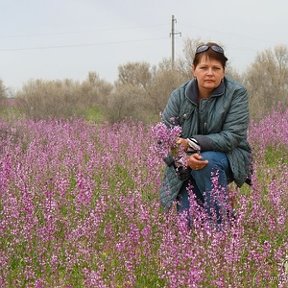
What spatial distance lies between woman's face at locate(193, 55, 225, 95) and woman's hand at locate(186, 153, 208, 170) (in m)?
0.61

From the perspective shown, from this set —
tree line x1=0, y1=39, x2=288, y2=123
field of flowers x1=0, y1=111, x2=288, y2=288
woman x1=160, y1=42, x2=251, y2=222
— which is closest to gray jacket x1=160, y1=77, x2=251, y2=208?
woman x1=160, y1=42, x2=251, y2=222

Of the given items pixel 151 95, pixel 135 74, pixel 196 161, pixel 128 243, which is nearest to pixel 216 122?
pixel 196 161

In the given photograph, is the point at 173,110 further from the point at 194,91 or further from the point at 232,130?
the point at 232,130

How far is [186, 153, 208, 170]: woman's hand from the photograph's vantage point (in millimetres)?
4324

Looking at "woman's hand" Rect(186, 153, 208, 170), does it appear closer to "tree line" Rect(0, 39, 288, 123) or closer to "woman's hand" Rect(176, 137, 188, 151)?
"woman's hand" Rect(176, 137, 188, 151)

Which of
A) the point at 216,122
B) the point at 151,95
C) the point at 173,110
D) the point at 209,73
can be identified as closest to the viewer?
the point at 209,73

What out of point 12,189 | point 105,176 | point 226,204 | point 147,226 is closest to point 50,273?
point 147,226

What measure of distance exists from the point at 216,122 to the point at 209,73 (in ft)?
1.38

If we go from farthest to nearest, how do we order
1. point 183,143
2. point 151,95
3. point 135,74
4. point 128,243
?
1. point 135,74
2. point 151,95
3. point 183,143
4. point 128,243

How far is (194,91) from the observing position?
4.65 metres

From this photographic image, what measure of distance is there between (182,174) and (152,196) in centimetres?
90

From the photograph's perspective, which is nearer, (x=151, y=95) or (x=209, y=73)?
(x=209, y=73)

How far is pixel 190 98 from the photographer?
4633 millimetres

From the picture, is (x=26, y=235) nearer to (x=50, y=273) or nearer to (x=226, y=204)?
(x=50, y=273)
